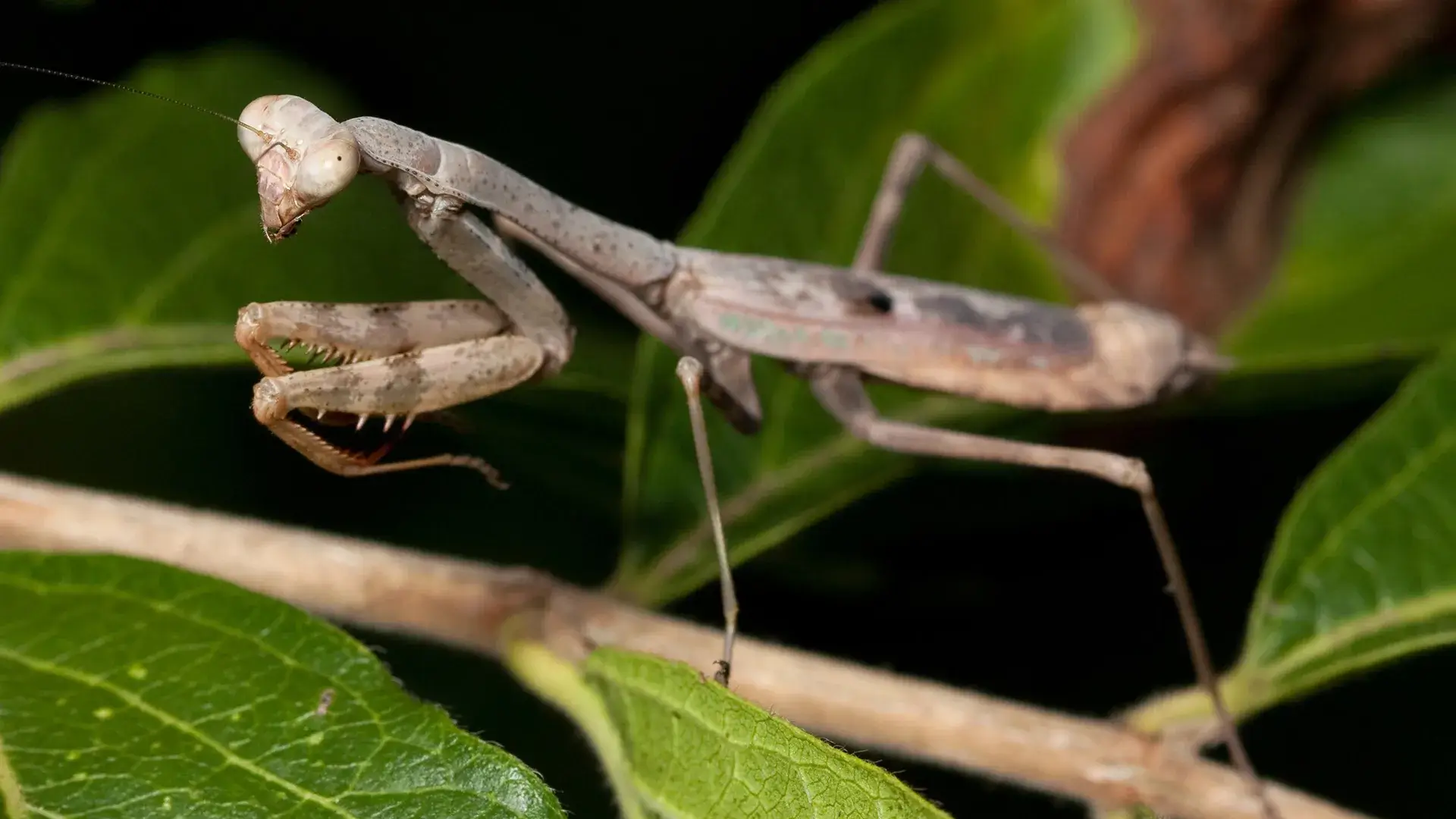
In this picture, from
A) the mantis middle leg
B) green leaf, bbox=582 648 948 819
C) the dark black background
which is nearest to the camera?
green leaf, bbox=582 648 948 819

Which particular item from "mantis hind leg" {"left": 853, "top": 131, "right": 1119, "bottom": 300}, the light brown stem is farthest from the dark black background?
the light brown stem

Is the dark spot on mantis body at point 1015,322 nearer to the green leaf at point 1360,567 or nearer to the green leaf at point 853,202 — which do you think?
the green leaf at point 853,202

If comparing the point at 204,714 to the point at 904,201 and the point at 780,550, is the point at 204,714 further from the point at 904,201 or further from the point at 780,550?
the point at 904,201

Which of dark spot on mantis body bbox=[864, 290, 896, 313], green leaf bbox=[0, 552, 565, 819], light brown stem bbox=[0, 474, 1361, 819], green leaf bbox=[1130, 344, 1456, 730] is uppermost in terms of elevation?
dark spot on mantis body bbox=[864, 290, 896, 313]

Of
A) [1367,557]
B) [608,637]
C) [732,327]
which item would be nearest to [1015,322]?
[732,327]

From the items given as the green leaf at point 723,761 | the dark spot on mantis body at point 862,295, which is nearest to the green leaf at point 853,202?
the dark spot on mantis body at point 862,295

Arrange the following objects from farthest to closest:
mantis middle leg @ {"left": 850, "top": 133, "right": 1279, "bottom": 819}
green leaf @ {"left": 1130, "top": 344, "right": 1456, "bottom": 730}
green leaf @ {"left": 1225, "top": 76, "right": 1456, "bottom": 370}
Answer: green leaf @ {"left": 1225, "top": 76, "right": 1456, "bottom": 370} < mantis middle leg @ {"left": 850, "top": 133, "right": 1279, "bottom": 819} < green leaf @ {"left": 1130, "top": 344, "right": 1456, "bottom": 730}

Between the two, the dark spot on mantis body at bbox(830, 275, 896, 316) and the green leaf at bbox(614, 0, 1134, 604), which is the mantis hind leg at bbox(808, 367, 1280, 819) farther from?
the dark spot on mantis body at bbox(830, 275, 896, 316)

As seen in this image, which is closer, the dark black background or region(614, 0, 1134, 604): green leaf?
region(614, 0, 1134, 604): green leaf
